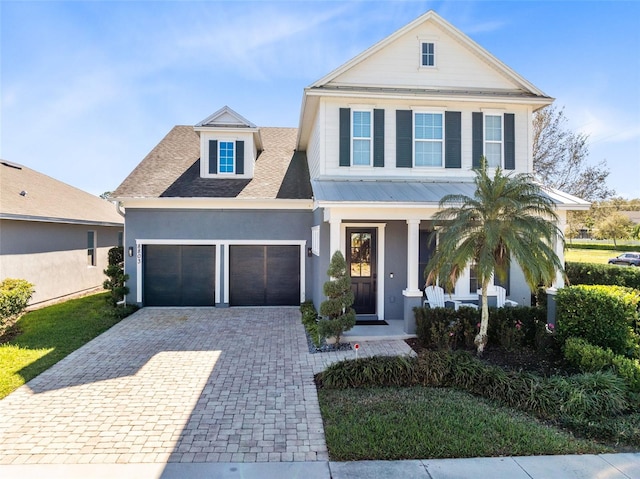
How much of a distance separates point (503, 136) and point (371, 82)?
14.6 feet

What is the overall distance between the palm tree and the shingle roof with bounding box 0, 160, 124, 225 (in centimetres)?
1341

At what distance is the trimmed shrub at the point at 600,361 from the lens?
231 inches

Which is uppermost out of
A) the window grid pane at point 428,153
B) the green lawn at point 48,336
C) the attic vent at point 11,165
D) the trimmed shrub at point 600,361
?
the attic vent at point 11,165

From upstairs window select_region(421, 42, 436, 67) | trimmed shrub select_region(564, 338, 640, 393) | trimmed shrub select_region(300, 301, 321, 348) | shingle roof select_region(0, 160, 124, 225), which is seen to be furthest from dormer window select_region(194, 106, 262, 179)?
trimmed shrub select_region(564, 338, 640, 393)

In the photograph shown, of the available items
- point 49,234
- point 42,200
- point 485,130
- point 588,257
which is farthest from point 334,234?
point 588,257

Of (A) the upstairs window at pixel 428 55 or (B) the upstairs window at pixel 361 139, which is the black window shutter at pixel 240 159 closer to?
(B) the upstairs window at pixel 361 139

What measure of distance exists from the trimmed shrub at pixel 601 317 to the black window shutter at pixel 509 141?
16.1ft

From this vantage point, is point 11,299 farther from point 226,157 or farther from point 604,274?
point 604,274

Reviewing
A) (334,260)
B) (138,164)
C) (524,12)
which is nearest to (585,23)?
(524,12)

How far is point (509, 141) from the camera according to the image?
11.0 metres

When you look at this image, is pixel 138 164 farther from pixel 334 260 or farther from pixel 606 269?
pixel 606 269


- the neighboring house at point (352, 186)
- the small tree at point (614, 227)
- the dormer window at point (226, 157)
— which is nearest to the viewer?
the neighboring house at point (352, 186)

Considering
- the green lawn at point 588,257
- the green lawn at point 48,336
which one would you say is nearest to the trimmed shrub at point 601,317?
the green lawn at point 48,336

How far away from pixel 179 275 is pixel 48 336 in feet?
14.0
